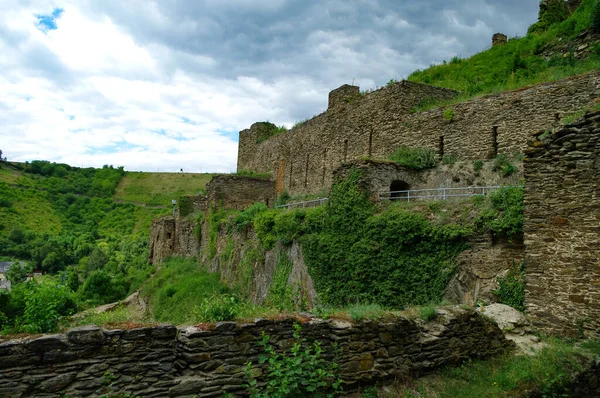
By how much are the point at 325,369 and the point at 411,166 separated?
10.8 meters

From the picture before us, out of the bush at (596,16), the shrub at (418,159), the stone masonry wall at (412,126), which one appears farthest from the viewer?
the bush at (596,16)

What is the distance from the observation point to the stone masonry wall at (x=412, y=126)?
14305 millimetres

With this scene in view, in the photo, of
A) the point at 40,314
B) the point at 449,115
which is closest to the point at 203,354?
the point at 40,314

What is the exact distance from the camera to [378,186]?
14383 mm

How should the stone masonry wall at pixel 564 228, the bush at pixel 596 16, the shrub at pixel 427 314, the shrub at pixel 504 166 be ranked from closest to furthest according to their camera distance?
the shrub at pixel 427 314, the stone masonry wall at pixel 564 228, the shrub at pixel 504 166, the bush at pixel 596 16

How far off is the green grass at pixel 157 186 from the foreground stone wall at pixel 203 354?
314 ft

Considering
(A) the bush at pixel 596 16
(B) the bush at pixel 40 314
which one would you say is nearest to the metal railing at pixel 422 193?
(B) the bush at pixel 40 314

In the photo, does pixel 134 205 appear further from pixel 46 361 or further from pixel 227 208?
pixel 46 361

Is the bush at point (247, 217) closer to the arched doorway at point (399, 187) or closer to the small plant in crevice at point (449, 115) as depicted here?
the arched doorway at point (399, 187)

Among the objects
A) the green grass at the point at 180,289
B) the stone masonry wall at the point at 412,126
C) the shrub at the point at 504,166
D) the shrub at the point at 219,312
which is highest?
the stone masonry wall at the point at 412,126

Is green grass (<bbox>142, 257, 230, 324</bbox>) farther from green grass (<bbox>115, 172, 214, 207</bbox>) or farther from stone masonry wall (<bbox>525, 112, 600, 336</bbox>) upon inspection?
green grass (<bbox>115, 172, 214, 207</bbox>)

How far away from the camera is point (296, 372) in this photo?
628 centimetres

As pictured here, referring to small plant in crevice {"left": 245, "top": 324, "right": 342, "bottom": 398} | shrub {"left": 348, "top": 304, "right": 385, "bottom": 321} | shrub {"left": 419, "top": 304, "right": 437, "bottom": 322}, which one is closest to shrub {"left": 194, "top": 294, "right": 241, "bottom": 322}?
small plant in crevice {"left": 245, "top": 324, "right": 342, "bottom": 398}

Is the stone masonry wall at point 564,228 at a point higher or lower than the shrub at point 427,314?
higher
